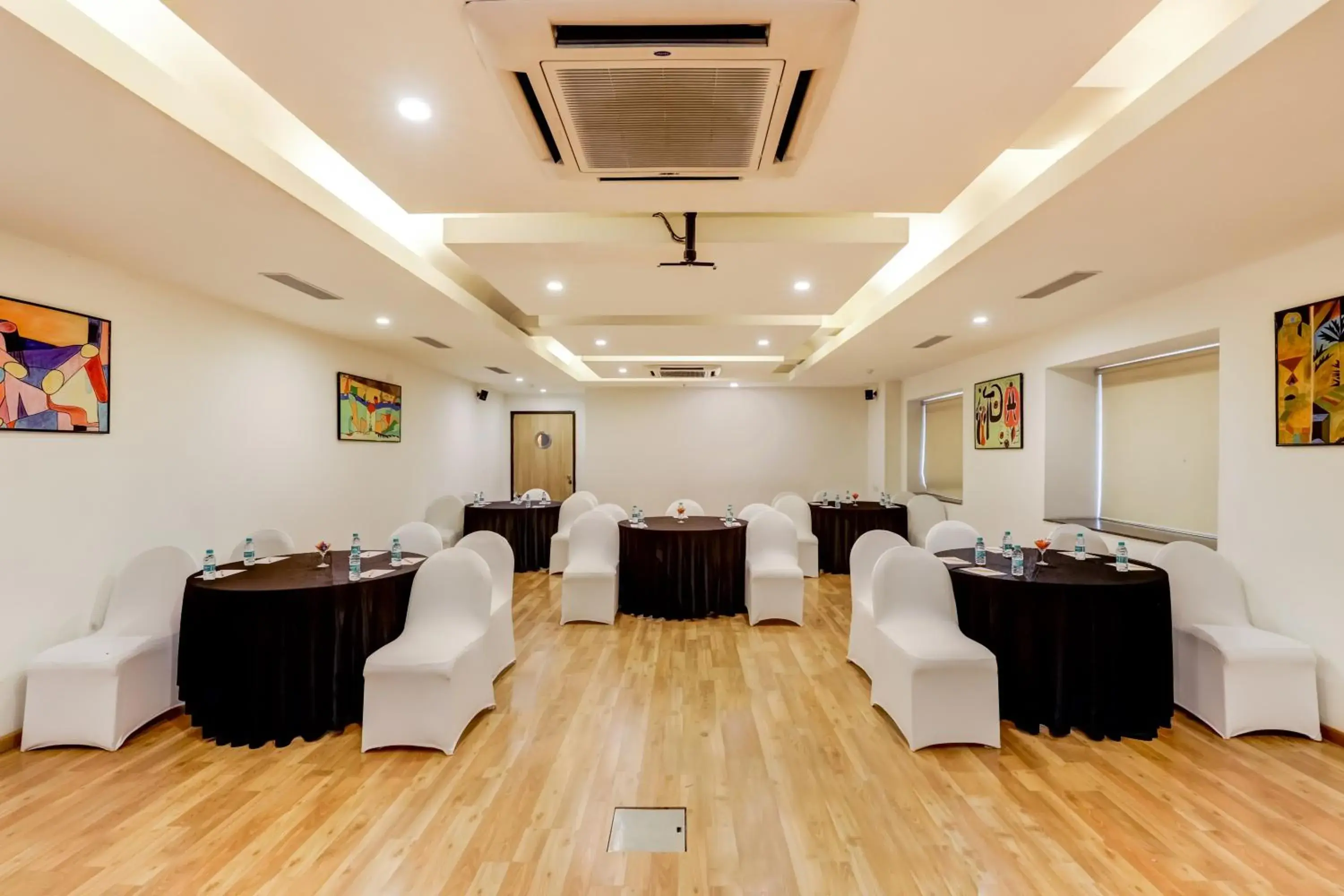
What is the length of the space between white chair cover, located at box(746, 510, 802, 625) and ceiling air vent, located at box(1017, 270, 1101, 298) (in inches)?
106

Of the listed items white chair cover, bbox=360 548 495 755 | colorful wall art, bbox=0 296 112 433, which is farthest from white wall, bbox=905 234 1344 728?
colorful wall art, bbox=0 296 112 433

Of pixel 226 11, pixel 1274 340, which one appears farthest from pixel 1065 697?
pixel 226 11

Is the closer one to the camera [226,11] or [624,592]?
[226,11]

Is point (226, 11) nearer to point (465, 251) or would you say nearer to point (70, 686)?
point (465, 251)

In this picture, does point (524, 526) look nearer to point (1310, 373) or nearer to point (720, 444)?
point (720, 444)

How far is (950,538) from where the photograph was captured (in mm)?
4766

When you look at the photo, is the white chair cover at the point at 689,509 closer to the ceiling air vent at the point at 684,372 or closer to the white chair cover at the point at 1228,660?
the ceiling air vent at the point at 684,372

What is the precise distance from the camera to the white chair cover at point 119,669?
307 centimetres

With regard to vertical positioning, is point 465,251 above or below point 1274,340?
above

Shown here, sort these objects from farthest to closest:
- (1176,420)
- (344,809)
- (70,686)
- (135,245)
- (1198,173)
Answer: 1. (1176,420)
2. (135,245)
3. (70,686)
4. (344,809)
5. (1198,173)

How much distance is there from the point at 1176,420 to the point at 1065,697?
2898 millimetres

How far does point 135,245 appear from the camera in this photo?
327 cm

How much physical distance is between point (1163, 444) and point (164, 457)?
296 inches

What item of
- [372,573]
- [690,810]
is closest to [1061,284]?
[690,810]
